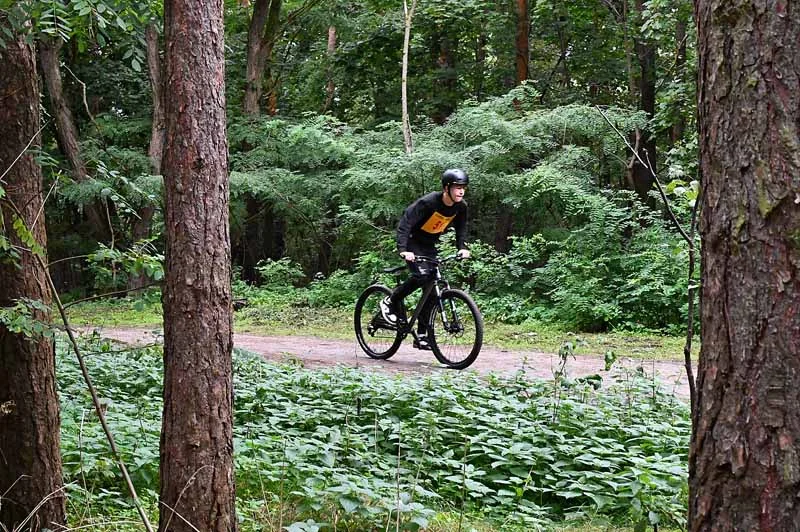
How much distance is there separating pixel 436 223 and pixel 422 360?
1.81 metres

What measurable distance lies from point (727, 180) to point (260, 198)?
19.0 meters

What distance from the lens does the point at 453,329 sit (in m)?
9.49

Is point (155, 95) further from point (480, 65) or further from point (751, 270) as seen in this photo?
point (751, 270)

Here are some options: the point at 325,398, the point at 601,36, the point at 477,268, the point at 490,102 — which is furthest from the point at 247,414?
the point at 601,36

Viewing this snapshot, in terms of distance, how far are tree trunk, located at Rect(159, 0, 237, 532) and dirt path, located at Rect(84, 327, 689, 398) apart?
4.80 m

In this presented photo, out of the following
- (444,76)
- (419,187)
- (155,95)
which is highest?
(444,76)

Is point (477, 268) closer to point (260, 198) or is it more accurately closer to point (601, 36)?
point (260, 198)

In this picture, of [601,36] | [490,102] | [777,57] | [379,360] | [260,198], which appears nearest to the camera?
[777,57]

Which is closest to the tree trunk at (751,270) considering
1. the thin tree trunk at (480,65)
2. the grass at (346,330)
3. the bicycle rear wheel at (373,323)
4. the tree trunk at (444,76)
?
the grass at (346,330)

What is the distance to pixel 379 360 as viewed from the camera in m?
10.2

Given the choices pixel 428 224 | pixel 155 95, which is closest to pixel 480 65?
pixel 155 95

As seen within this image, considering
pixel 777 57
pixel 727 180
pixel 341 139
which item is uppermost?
pixel 341 139

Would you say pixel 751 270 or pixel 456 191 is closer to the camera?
pixel 751 270

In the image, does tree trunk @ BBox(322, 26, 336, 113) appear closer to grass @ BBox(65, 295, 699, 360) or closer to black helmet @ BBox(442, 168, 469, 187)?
grass @ BBox(65, 295, 699, 360)
